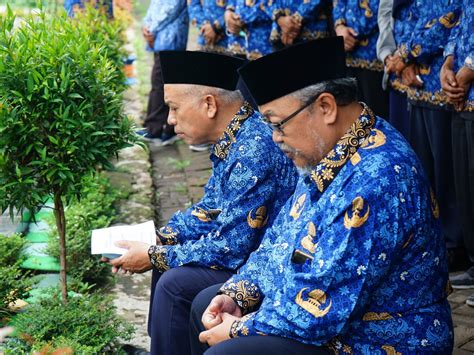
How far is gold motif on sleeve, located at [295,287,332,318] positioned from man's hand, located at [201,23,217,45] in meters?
5.57

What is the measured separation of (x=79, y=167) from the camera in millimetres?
4285

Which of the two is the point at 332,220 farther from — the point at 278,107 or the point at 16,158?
the point at 16,158

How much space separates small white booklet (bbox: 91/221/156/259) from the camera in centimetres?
418

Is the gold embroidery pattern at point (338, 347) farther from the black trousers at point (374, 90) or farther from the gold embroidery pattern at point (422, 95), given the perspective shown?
the black trousers at point (374, 90)

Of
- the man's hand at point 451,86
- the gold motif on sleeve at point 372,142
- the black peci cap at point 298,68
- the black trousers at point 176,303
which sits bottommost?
the black trousers at point 176,303

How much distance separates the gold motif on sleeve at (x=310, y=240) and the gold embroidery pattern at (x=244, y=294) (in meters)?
0.49

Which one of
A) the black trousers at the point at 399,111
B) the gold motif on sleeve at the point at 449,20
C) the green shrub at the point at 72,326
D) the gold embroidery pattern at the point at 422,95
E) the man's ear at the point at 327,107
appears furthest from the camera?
the black trousers at the point at 399,111

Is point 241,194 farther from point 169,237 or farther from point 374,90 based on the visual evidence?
point 374,90

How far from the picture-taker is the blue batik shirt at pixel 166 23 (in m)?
8.87

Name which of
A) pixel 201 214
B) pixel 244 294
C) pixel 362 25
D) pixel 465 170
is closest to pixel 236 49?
pixel 362 25

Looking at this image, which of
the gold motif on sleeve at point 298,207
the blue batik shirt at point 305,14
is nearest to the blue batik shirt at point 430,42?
the blue batik shirt at point 305,14

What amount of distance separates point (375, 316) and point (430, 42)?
2.44 m

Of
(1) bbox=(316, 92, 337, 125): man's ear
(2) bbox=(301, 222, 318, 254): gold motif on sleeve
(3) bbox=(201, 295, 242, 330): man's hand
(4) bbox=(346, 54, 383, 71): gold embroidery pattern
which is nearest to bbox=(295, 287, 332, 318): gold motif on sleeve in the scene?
(2) bbox=(301, 222, 318, 254): gold motif on sleeve

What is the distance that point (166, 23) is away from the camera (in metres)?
8.89
